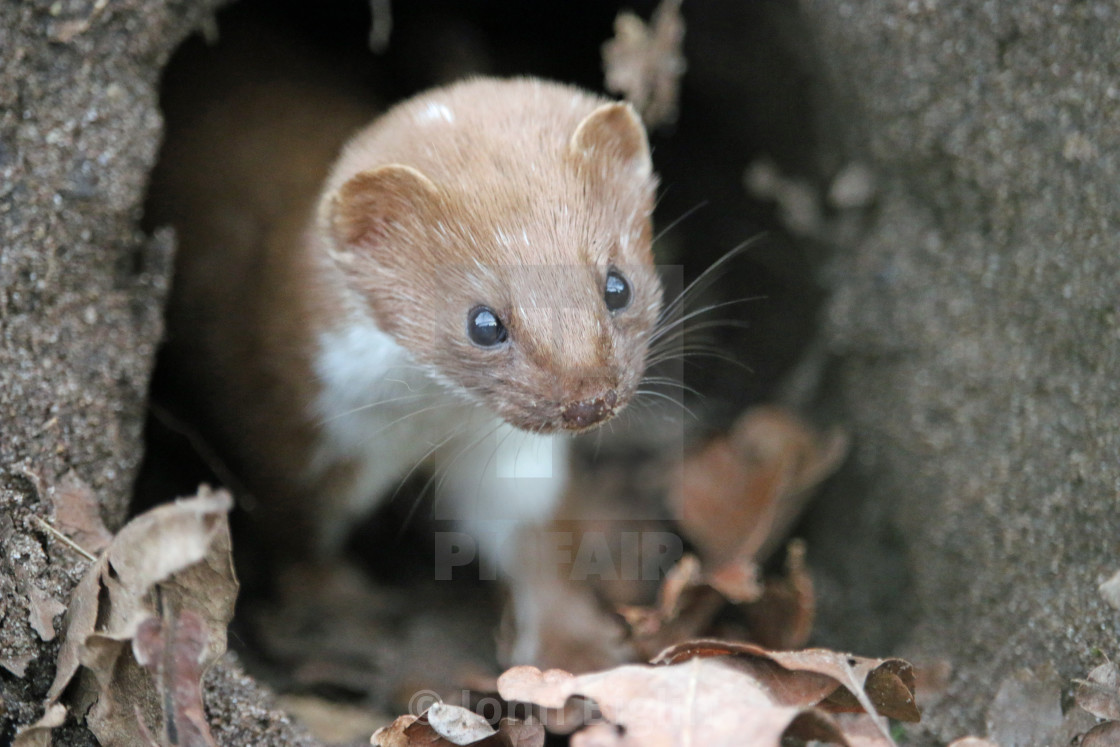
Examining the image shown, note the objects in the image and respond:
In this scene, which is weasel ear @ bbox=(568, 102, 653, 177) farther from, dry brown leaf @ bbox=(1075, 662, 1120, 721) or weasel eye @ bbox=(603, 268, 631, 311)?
dry brown leaf @ bbox=(1075, 662, 1120, 721)

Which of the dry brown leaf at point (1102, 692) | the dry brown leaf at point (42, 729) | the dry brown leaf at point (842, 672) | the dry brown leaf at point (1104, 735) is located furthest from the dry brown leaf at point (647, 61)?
the dry brown leaf at point (42, 729)

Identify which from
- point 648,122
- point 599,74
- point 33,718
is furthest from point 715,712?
point 599,74

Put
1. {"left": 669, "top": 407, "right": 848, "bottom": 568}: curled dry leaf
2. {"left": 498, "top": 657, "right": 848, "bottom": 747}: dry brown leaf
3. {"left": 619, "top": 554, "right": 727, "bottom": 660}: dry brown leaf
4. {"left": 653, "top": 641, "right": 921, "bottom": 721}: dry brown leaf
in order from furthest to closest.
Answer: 1. {"left": 669, "top": 407, "right": 848, "bottom": 568}: curled dry leaf
2. {"left": 619, "top": 554, "right": 727, "bottom": 660}: dry brown leaf
3. {"left": 653, "top": 641, "right": 921, "bottom": 721}: dry brown leaf
4. {"left": 498, "top": 657, "right": 848, "bottom": 747}: dry brown leaf

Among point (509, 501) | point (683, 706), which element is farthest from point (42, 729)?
point (509, 501)

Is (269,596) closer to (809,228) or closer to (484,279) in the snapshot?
(484,279)

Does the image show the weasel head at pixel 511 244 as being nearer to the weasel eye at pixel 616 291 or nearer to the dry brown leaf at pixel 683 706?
the weasel eye at pixel 616 291

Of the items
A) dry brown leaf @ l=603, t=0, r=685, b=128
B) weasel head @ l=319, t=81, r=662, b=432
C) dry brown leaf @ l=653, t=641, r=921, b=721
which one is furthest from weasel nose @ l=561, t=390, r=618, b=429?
dry brown leaf @ l=603, t=0, r=685, b=128
